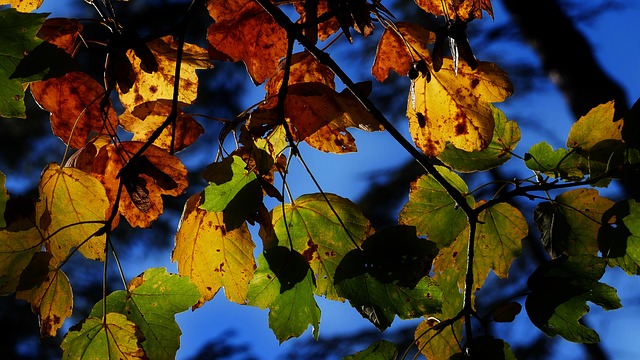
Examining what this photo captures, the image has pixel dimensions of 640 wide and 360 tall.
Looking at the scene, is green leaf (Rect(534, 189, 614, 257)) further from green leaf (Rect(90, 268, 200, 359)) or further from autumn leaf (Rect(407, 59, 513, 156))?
green leaf (Rect(90, 268, 200, 359))

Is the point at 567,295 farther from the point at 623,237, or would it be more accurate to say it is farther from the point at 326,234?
the point at 326,234

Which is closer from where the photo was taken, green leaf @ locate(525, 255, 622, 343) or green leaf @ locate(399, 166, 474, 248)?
green leaf @ locate(525, 255, 622, 343)

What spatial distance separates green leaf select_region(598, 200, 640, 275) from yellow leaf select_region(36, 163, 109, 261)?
568 millimetres

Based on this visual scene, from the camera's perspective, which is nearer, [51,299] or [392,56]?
[51,299]

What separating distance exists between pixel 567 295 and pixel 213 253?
1.36 feet

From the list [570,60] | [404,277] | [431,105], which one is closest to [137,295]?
[404,277]

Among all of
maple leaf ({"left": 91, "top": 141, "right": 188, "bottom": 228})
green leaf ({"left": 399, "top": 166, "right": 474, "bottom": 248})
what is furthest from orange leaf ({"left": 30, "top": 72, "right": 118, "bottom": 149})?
green leaf ({"left": 399, "top": 166, "right": 474, "bottom": 248})

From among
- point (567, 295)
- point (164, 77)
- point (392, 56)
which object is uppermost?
point (164, 77)

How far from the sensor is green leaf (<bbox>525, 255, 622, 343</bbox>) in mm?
717

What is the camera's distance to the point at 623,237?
2.42 ft

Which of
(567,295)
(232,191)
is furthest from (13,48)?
(567,295)

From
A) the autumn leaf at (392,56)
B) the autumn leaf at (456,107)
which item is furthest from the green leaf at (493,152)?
the autumn leaf at (392,56)

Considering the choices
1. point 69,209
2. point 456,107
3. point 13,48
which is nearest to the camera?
point 13,48

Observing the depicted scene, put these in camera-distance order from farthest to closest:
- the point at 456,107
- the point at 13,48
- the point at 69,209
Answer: the point at 456,107
the point at 69,209
the point at 13,48
